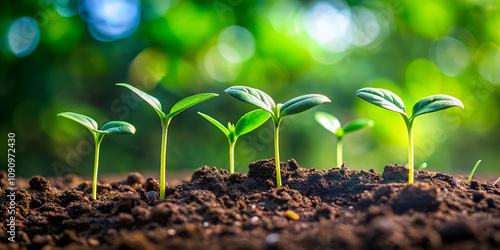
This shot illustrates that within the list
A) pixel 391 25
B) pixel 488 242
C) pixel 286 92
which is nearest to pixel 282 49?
pixel 286 92

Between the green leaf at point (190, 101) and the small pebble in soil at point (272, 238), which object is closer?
the small pebble in soil at point (272, 238)

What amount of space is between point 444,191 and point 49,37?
2961 mm

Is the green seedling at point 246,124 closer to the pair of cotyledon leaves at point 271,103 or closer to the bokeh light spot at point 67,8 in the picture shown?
the pair of cotyledon leaves at point 271,103

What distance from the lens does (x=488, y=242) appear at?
2.00ft

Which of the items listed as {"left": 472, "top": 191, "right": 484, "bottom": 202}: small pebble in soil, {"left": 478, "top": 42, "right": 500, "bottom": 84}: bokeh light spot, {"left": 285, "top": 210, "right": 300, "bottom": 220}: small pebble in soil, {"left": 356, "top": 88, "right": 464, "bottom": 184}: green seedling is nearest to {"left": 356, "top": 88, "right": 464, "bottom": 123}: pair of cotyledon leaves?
{"left": 356, "top": 88, "right": 464, "bottom": 184}: green seedling

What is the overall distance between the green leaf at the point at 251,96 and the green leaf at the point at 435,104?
424 millimetres

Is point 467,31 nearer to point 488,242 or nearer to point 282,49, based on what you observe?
point 282,49

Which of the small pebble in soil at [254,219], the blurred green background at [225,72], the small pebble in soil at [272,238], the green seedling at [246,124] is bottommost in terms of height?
the small pebble in soil at [272,238]

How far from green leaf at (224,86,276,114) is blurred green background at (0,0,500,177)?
1.92 metres

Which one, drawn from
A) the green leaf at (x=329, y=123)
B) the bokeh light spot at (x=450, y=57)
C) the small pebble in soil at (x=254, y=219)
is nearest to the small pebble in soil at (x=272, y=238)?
the small pebble in soil at (x=254, y=219)

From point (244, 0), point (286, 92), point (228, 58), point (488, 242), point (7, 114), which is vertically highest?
point (244, 0)

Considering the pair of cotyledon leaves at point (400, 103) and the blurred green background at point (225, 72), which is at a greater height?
the blurred green background at point (225, 72)

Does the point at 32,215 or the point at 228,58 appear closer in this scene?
A: the point at 32,215

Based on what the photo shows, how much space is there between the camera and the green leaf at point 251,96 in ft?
3.10
